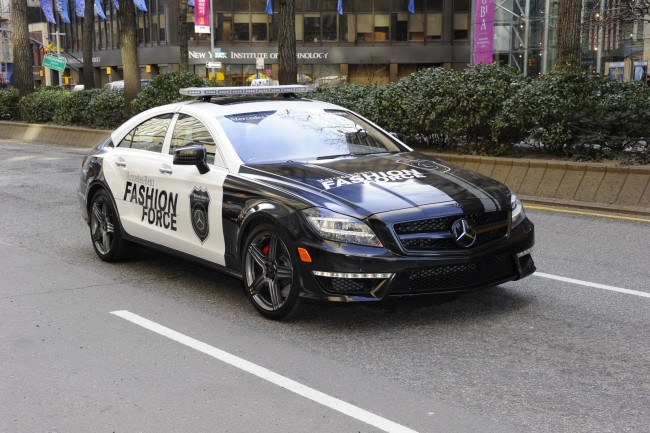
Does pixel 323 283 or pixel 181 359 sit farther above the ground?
pixel 323 283

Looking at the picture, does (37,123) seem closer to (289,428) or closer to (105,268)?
(105,268)

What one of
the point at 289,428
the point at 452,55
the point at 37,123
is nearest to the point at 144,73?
the point at 452,55

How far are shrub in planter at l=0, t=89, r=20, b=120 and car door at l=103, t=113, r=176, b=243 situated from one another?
2321cm

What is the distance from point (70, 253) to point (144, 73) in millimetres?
67715

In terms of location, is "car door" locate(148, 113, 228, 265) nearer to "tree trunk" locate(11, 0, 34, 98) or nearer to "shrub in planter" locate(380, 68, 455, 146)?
"shrub in planter" locate(380, 68, 455, 146)

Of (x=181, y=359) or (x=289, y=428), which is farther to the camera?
(x=181, y=359)

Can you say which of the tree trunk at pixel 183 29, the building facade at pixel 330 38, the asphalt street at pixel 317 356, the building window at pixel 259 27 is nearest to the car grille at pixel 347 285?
the asphalt street at pixel 317 356

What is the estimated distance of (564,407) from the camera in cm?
467

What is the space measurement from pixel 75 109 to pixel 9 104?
5688 millimetres

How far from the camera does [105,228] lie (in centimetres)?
855

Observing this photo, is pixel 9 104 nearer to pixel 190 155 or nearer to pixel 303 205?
pixel 190 155

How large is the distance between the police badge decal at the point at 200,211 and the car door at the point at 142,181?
0.33m

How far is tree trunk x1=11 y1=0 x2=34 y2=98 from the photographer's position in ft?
98.1

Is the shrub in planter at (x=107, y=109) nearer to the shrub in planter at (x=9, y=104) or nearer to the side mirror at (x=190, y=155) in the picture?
the shrub in planter at (x=9, y=104)
